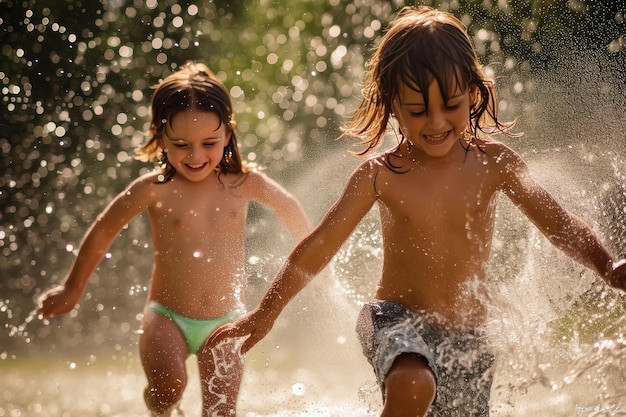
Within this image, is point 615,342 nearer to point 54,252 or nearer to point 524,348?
point 524,348

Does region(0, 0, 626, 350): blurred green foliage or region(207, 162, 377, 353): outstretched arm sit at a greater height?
region(0, 0, 626, 350): blurred green foliage

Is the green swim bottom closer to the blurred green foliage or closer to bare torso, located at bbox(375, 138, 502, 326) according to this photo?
bare torso, located at bbox(375, 138, 502, 326)

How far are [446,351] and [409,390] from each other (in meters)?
0.41

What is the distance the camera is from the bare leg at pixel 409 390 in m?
2.47

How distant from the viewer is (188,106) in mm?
3652

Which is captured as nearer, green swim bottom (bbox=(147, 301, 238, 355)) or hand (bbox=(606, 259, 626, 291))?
hand (bbox=(606, 259, 626, 291))

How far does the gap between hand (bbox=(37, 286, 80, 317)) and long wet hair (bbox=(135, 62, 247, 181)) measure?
60 cm

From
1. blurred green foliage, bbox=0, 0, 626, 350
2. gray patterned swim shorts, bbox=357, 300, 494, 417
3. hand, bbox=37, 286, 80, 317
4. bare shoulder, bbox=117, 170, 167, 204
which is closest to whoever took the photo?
gray patterned swim shorts, bbox=357, 300, 494, 417

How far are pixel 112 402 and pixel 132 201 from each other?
1849mm

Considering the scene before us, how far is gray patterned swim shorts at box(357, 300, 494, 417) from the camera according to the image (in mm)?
2803

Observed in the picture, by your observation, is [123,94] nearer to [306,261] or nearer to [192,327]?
[192,327]

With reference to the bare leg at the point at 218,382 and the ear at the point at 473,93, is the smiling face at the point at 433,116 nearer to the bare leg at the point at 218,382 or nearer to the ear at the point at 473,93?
the ear at the point at 473,93

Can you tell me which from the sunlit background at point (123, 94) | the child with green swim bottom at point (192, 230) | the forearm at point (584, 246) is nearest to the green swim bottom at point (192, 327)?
the child with green swim bottom at point (192, 230)

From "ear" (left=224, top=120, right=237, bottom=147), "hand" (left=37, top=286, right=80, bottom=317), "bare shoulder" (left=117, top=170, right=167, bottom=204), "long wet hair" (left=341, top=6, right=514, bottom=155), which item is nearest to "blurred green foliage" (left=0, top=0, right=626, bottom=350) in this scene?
"ear" (left=224, top=120, right=237, bottom=147)
